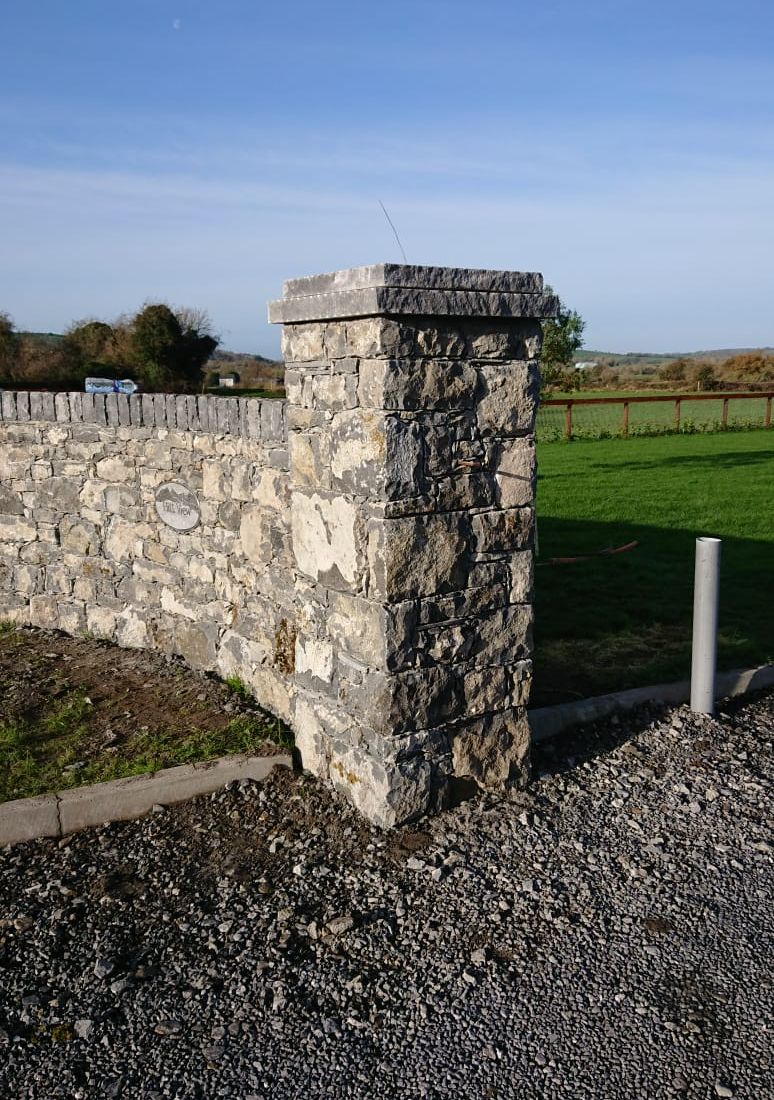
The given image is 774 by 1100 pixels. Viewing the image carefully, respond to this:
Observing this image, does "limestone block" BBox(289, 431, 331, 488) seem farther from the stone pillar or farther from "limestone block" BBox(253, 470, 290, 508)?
"limestone block" BBox(253, 470, 290, 508)

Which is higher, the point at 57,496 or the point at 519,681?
the point at 57,496

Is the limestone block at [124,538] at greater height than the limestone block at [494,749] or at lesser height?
greater

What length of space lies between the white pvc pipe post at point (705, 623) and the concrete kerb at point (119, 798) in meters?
2.39

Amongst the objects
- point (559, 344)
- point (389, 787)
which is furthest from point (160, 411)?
point (559, 344)

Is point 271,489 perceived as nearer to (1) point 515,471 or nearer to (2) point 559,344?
(1) point 515,471

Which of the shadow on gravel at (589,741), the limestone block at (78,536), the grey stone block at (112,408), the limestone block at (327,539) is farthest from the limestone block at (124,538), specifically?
the shadow on gravel at (589,741)

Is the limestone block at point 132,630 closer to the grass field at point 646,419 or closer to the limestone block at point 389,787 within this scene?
the limestone block at point 389,787

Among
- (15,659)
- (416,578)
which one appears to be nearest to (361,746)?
(416,578)

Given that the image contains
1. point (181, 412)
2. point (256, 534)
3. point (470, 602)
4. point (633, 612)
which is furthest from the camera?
point (633, 612)

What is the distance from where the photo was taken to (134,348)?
2361 centimetres

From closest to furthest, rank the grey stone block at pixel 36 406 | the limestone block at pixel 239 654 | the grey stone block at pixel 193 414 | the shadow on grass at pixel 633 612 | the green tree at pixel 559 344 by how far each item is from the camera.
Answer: the limestone block at pixel 239 654 → the grey stone block at pixel 193 414 → the shadow on grass at pixel 633 612 → the grey stone block at pixel 36 406 → the green tree at pixel 559 344

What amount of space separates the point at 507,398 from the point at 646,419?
2154 cm

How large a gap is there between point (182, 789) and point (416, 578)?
1.58 metres

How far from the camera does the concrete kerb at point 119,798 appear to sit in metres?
4.09
